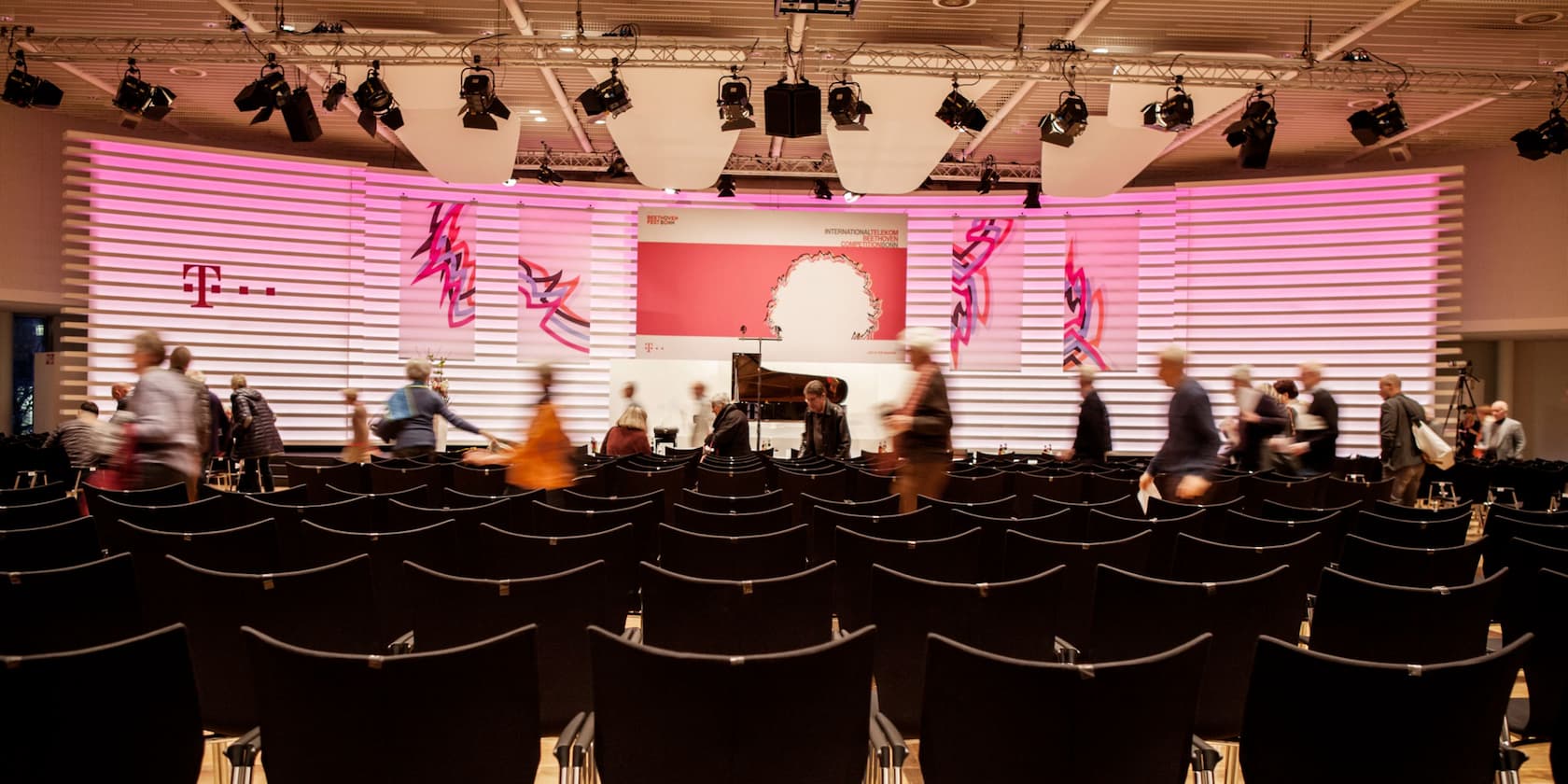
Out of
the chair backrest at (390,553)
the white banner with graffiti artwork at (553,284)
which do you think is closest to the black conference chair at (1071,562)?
the chair backrest at (390,553)

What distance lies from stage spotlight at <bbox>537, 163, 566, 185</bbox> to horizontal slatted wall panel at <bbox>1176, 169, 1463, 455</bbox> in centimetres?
863

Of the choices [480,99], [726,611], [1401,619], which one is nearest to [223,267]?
[480,99]

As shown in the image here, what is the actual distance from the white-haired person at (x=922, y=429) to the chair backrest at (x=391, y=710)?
3.97 metres

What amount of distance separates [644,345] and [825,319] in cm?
264

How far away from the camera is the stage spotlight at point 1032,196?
12.6 metres

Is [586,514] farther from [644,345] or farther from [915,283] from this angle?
[915,283]

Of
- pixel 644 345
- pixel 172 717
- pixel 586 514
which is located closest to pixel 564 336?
pixel 644 345

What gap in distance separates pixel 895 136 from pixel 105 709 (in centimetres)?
952

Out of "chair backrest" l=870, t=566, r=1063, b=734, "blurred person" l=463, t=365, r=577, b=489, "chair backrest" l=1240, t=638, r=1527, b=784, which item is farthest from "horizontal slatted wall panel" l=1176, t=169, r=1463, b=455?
"chair backrest" l=1240, t=638, r=1527, b=784

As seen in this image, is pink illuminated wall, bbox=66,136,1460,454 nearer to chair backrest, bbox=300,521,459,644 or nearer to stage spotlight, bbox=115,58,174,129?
stage spotlight, bbox=115,58,174,129

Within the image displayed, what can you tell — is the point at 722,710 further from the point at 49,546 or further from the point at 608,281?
the point at 608,281

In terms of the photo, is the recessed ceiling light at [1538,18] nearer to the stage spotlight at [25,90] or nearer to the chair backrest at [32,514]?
the chair backrest at [32,514]

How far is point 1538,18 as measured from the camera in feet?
25.4

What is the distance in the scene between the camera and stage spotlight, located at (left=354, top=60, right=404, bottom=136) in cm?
839
